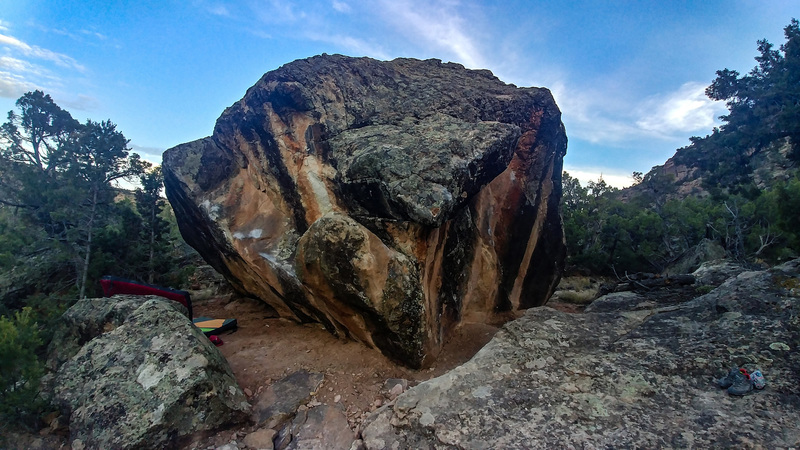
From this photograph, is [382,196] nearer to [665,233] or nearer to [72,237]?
[72,237]

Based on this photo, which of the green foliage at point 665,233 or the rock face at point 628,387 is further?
the green foliage at point 665,233

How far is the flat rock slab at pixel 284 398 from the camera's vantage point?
19.6 ft

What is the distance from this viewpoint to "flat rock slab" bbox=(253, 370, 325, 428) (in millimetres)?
5965

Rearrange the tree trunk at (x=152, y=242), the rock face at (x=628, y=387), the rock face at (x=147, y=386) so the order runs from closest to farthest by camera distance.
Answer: the rock face at (x=628, y=387) < the rock face at (x=147, y=386) < the tree trunk at (x=152, y=242)

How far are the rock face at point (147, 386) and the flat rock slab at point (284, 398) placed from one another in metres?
0.31

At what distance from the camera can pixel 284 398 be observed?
6.39 metres

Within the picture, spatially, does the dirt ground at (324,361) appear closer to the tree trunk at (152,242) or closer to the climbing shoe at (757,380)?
the climbing shoe at (757,380)

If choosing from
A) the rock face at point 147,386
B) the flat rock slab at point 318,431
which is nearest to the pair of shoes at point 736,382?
the flat rock slab at point 318,431

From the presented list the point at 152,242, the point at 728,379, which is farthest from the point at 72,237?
the point at 728,379

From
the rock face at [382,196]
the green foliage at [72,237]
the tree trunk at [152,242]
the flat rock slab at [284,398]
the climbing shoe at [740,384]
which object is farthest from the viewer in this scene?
the tree trunk at [152,242]

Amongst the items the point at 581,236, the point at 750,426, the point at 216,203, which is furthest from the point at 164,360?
the point at 581,236

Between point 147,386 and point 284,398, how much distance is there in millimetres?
2071

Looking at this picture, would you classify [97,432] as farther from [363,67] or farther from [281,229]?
[363,67]

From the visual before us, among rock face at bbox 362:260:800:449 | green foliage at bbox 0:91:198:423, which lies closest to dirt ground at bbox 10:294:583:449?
rock face at bbox 362:260:800:449
